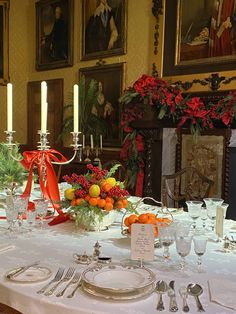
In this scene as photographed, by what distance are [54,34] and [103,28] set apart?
983 millimetres

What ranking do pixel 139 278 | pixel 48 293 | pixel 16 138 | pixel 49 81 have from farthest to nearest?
pixel 16 138 < pixel 49 81 < pixel 139 278 < pixel 48 293

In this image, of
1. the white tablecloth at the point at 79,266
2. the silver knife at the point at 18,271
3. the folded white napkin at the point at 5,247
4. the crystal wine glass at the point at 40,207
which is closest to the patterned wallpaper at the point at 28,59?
the crystal wine glass at the point at 40,207

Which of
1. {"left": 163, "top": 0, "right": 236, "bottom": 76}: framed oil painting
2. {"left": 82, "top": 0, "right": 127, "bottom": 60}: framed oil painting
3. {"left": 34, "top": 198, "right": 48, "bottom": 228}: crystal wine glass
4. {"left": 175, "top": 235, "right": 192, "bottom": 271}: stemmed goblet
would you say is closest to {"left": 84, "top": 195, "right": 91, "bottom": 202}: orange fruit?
{"left": 34, "top": 198, "right": 48, "bottom": 228}: crystal wine glass

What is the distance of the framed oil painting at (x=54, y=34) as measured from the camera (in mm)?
5613

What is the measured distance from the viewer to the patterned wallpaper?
4.91 m

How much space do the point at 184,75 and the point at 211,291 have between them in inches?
136

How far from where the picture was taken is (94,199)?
1984 mm

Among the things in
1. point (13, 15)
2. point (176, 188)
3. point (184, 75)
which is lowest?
point (176, 188)

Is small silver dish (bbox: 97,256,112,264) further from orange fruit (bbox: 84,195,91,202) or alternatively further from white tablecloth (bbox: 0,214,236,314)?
orange fruit (bbox: 84,195,91,202)

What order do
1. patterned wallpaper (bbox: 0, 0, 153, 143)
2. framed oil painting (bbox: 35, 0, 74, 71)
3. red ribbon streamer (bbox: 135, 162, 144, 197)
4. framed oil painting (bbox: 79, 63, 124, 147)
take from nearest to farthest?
red ribbon streamer (bbox: 135, 162, 144, 197), patterned wallpaper (bbox: 0, 0, 153, 143), framed oil painting (bbox: 79, 63, 124, 147), framed oil painting (bbox: 35, 0, 74, 71)

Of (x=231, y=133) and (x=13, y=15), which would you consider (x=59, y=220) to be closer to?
(x=231, y=133)

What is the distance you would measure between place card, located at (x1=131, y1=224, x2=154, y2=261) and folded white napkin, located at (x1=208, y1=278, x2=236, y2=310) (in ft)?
0.84

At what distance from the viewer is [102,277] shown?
142cm

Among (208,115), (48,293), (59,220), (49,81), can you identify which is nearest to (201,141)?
(208,115)
